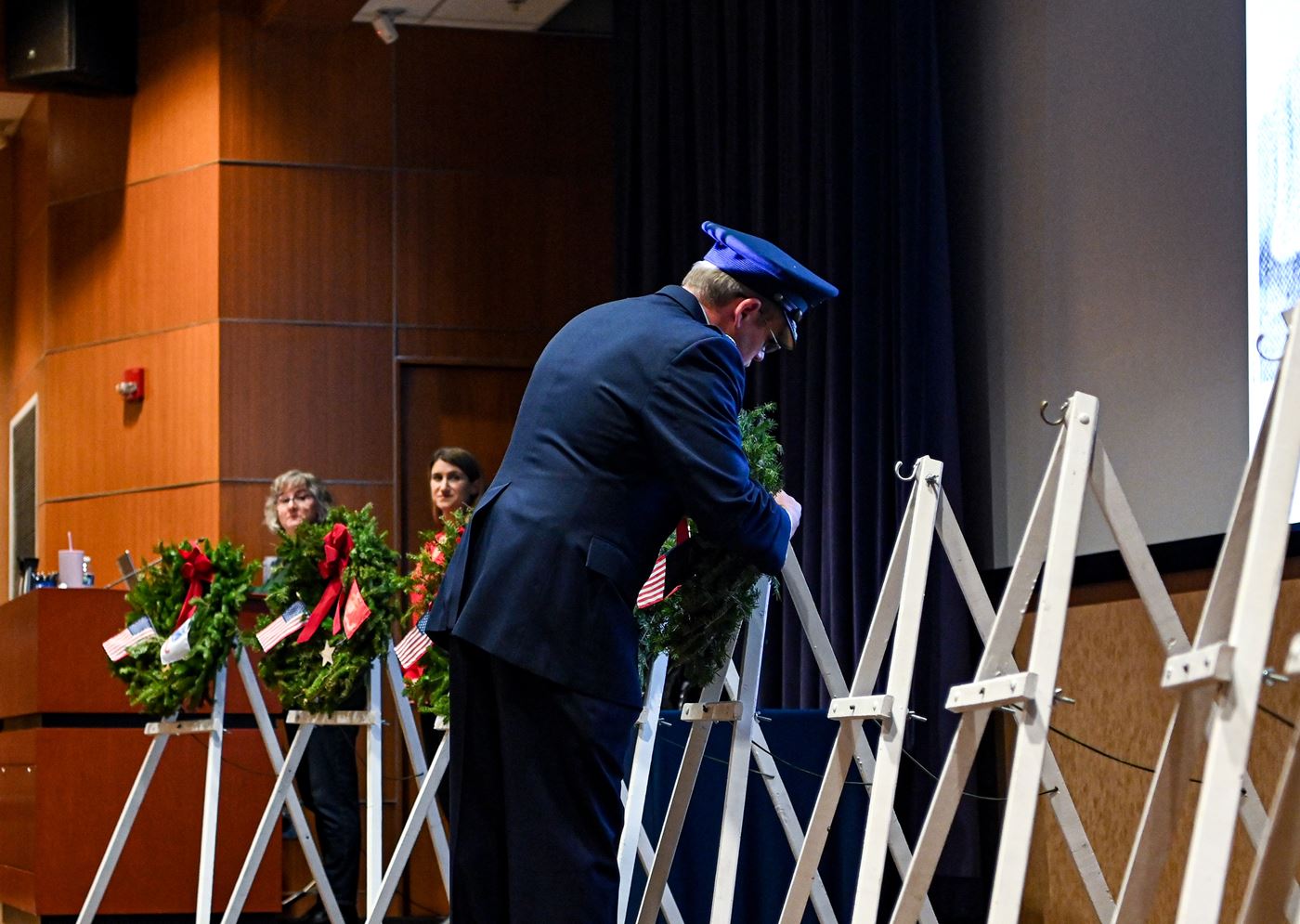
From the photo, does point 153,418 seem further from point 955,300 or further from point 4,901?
point 955,300

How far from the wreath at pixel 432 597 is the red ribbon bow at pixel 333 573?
0.61ft

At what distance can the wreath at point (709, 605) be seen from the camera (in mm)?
3055

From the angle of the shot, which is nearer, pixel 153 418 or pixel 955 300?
pixel 955 300

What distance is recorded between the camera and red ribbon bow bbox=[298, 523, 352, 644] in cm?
431

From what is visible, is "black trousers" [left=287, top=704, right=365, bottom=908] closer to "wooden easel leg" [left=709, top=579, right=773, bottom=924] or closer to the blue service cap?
"wooden easel leg" [left=709, top=579, right=773, bottom=924]

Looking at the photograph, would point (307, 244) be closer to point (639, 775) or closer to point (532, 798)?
point (639, 775)

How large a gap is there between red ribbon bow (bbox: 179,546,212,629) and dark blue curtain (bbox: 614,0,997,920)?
65.4 inches

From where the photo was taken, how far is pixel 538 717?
258 cm

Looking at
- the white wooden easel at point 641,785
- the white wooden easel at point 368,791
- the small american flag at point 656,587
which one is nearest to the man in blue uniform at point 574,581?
the small american flag at point 656,587

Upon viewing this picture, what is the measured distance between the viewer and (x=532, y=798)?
2.55 meters

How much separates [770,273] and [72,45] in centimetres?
548

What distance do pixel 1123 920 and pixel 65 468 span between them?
670 cm

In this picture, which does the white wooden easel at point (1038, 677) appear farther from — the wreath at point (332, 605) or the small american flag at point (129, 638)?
the small american flag at point (129, 638)

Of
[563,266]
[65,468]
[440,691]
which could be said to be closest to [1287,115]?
[440,691]
